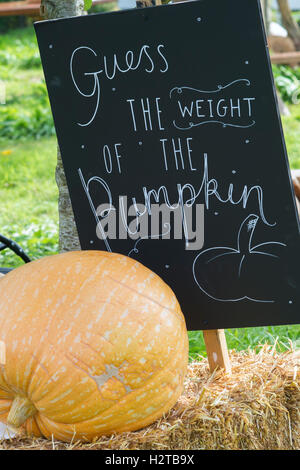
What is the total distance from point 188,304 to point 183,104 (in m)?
0.74

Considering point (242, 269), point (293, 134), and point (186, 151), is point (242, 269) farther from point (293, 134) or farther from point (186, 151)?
point (293, 134)

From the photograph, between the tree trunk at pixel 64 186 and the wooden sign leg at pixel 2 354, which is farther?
the tree trunk at pixel 64 186

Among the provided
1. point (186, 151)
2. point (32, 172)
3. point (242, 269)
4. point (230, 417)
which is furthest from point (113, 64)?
point (32, 172)

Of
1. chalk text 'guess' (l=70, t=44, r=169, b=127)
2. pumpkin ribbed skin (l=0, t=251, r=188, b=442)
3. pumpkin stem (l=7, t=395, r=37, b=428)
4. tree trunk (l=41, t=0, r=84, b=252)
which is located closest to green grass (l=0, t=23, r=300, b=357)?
tree trunk (l=41, t=0, r=84, b=252)

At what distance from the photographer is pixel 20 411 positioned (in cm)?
195

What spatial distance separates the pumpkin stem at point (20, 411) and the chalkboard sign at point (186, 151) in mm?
665

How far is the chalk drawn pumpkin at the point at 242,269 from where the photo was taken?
7.41 feet

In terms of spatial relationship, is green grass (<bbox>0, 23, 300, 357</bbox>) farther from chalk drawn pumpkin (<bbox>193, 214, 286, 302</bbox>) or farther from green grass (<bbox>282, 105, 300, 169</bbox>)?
chalk drawn pumpkin (<bbox>193, 214, 286, 302</bbox>)

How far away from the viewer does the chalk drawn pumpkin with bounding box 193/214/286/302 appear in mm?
2260

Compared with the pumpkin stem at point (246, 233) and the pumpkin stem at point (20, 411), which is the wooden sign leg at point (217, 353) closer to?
the pumpkin stem at point (246, 233)

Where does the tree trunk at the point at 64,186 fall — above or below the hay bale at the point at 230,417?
above

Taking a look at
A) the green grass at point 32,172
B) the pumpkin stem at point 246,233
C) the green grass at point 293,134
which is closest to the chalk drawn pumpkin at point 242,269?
the pumpkin stem at point 246,233

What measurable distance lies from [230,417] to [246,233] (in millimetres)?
640
